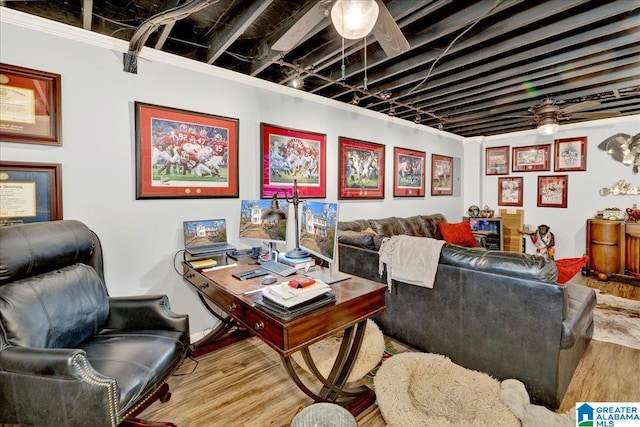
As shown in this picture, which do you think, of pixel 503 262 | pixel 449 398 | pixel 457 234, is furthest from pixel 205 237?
pixel 457 234

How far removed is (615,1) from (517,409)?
269 cm

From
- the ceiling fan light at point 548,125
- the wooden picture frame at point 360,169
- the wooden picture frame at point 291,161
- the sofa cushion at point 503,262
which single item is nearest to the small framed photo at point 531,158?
the ceiling fan light at point 548,125

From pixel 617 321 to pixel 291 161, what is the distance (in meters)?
3.93

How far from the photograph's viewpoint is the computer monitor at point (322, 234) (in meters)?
1.75

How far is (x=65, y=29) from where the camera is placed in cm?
207

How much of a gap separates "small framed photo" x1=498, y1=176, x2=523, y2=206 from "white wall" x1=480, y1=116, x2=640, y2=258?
93 mm

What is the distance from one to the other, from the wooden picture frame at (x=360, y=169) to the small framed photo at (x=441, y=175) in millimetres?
1538

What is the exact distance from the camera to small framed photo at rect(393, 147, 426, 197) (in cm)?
479

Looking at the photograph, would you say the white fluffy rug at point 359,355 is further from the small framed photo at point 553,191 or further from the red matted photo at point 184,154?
the small framed photo at point 553,191

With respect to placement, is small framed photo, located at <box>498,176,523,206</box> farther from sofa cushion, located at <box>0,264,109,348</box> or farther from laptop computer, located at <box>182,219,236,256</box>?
sofa cushion, located at <box>0,264,109,348</box>

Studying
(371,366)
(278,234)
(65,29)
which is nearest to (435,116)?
(278,234)

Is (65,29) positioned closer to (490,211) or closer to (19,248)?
(19,248)

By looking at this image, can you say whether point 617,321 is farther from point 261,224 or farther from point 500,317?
point 261,224

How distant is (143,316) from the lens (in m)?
1.85
